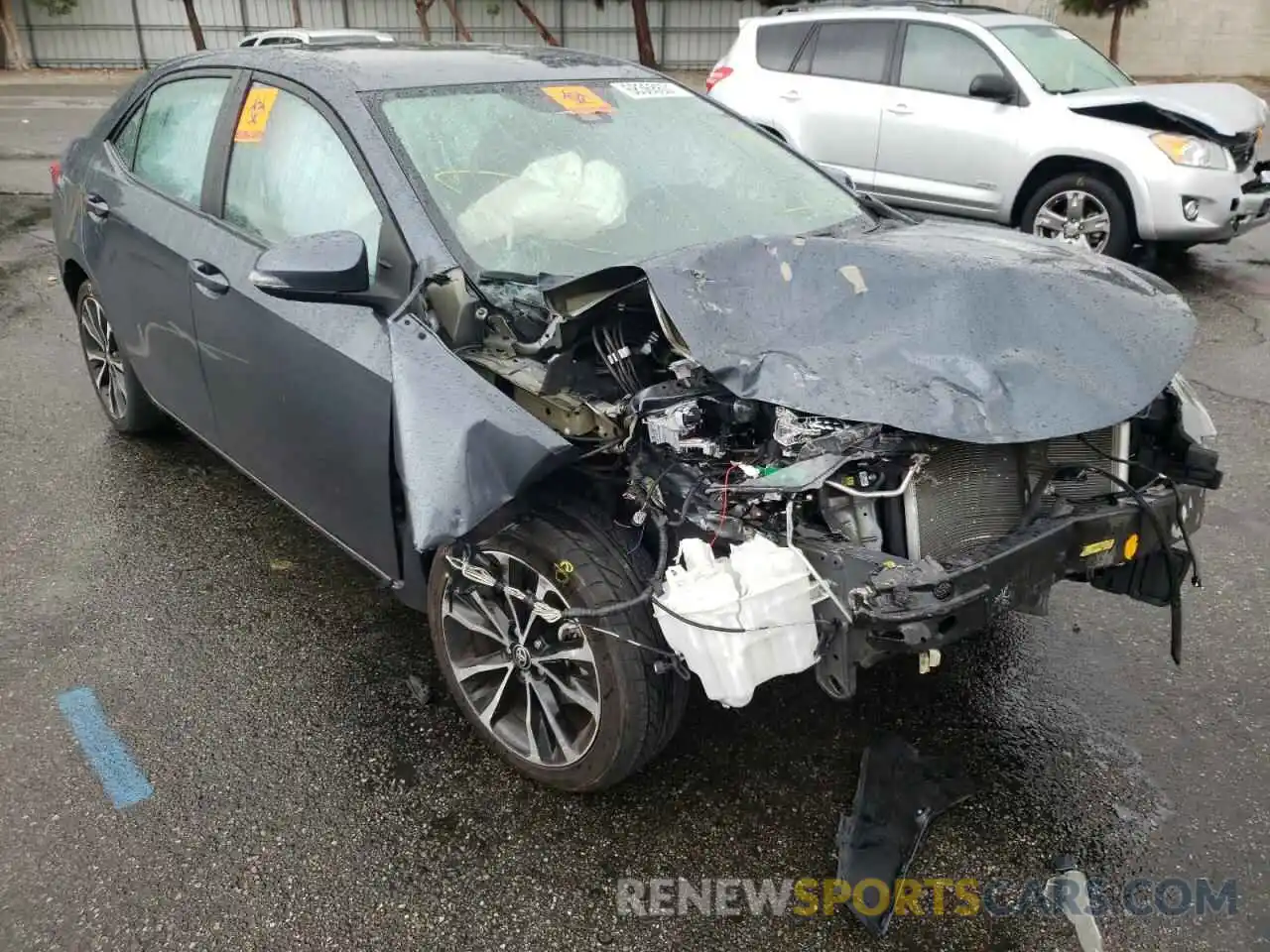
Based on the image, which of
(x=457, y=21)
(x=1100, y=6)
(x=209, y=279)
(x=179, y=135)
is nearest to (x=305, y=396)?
(x=209, y=279)


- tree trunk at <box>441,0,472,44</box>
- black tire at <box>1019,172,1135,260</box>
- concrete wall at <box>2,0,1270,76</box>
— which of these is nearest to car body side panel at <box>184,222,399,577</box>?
black tire at <box>1019,172,1135,260</box>

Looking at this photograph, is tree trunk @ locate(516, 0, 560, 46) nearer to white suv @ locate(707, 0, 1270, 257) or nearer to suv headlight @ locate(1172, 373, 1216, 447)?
white suv @ locate(707, 0, 1270, 257)

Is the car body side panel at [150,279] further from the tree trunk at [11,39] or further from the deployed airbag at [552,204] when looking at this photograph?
the tree trunk at [11,39]

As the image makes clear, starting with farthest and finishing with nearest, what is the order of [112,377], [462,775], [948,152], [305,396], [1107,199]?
1. [948,152]
2. [1107,199]
3. [112,377]
4. [305,396]
5. [462,775]

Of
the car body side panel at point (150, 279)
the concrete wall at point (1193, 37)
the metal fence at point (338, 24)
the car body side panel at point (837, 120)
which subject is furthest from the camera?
the metal fence at point (338, 24)

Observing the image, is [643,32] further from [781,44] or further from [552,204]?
[552,204]

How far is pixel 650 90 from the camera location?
3.71 meters

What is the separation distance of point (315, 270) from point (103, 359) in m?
2.73

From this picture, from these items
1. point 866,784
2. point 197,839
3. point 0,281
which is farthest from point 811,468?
point 0,281

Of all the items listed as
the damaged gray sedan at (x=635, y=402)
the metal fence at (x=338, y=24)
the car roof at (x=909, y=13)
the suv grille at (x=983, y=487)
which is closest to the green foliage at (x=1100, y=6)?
the metal fence at (x=338, y=24)

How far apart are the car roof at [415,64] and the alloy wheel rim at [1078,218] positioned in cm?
450

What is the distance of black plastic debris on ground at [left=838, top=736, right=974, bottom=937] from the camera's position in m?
2.43

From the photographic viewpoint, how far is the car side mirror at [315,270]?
2.56 metres

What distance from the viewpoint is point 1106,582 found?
2.77 metres
